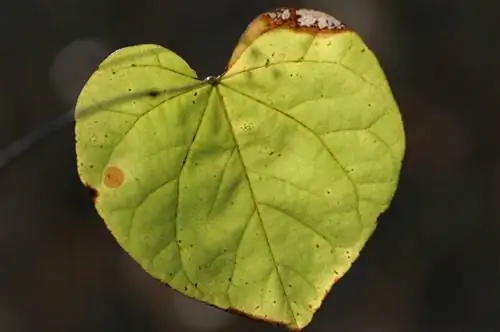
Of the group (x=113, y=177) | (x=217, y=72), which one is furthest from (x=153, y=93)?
(x=217, y=72)

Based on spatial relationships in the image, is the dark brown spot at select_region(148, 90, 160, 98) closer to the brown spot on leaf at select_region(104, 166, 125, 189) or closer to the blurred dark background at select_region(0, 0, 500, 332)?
the brown spot on leaf at select_region(104, 166, 125, 189)

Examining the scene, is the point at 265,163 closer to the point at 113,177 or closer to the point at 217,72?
the point at 113,177

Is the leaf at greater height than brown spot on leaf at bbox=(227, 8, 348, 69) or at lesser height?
lesser

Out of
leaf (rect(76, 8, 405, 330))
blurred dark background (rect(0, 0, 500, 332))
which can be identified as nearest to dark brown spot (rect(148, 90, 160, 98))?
leaf (rect(76, 8, 405, 330))

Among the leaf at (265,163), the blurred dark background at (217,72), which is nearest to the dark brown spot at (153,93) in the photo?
the leaf at (265,163)

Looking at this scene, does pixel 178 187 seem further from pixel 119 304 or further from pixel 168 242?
pixel 119 304

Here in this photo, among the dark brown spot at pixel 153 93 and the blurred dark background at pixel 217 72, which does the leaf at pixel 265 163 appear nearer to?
the dark brown spot at pixel 153 93

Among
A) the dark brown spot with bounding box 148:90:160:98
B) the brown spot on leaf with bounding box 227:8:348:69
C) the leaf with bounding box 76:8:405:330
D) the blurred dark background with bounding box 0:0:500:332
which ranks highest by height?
the brown spot on leaf with bounding box 227:8:348:69

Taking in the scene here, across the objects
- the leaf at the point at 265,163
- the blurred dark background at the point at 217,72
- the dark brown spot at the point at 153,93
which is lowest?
the blurred dark background at the point at 217,72
